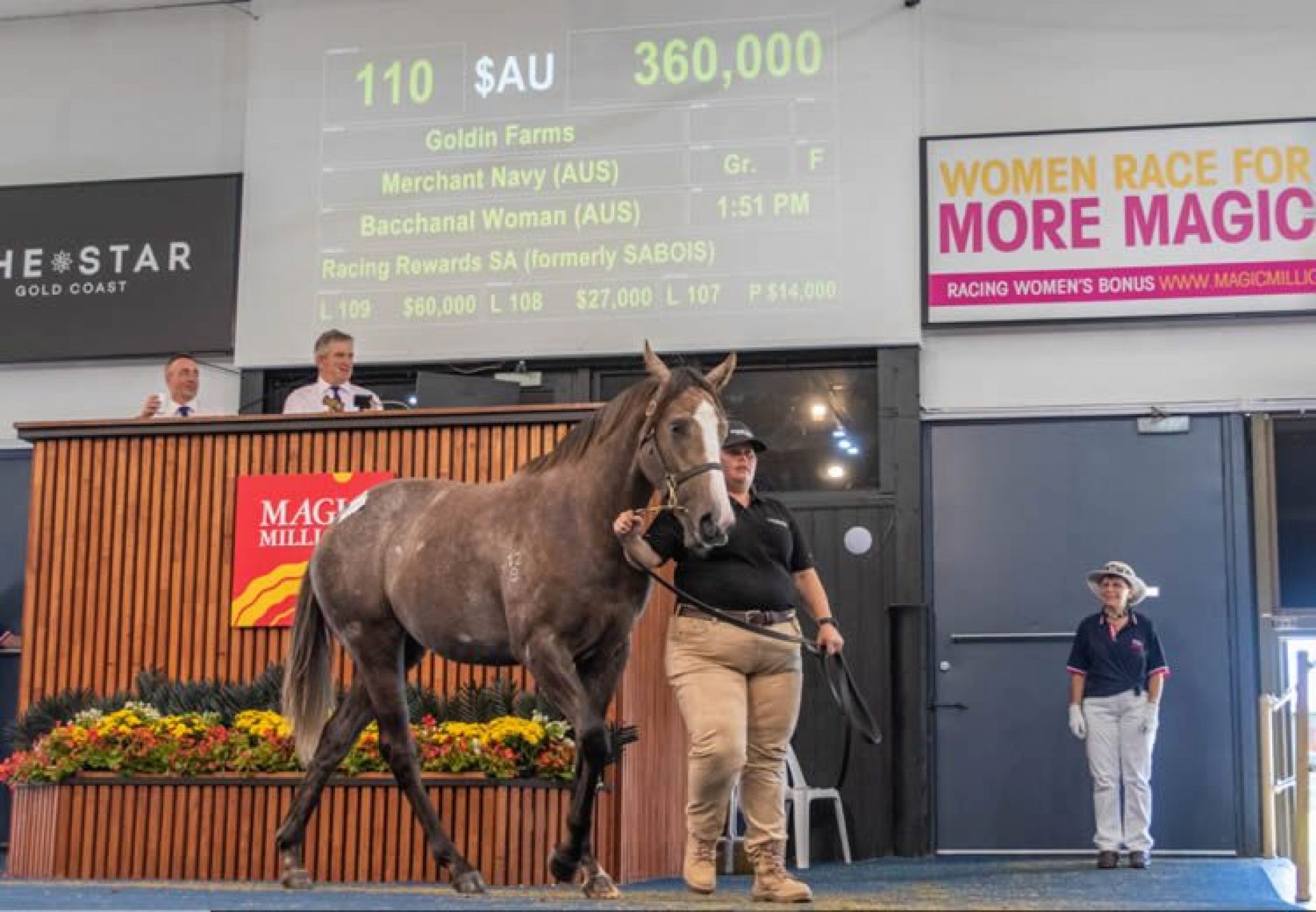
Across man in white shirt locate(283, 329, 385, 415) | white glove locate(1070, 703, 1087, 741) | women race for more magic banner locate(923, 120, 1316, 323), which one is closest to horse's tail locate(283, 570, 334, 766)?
man in white shirt locate(283, 329, 385, 415)

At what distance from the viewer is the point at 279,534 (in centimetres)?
780

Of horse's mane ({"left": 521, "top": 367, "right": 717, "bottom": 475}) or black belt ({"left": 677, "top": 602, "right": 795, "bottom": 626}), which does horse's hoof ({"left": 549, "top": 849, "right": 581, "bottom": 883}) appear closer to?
black belt ({"left": 677, "top": 602, "right": 795, "bottom": 626})

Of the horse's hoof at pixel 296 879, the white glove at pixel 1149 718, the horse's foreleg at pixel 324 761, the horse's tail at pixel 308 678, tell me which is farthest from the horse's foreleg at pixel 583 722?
the white glove at pixel 1149 718

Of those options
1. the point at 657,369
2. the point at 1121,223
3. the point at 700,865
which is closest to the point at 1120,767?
the point at 1121,223

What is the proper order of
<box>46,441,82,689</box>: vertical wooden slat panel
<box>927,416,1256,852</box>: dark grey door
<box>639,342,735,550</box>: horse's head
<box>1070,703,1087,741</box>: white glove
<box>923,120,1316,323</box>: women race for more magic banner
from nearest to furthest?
<box>639,342,735,550</box>: horse's head < <box>46,441,82,689</box>: vertical wooden slat panel < <box>1070,703,1087,741</box>: white glove < <box>927,416,1256,852</box>: dark grey door < <box>923,120,1316,323</box>: women race for more magic banner

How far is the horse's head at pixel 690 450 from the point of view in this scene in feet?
17.2

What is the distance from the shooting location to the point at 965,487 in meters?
10.6

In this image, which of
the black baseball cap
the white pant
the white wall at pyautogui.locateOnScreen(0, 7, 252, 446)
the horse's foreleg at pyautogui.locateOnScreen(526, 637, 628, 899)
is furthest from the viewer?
the white wall at pyautogui.locateOnScreen(0, 7, 252, 446)

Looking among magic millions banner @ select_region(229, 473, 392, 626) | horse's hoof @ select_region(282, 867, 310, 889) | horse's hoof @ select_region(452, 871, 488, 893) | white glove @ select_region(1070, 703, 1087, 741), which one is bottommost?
horse's hoof @ select_region(282, 867, 310, 889)

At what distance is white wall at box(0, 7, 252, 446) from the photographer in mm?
11656

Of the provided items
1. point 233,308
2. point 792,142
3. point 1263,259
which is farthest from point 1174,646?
point 233,308

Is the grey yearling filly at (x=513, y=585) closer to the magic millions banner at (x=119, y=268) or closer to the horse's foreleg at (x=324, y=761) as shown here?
the horse's foreleg at (x=324, y=761)

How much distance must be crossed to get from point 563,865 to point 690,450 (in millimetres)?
1502

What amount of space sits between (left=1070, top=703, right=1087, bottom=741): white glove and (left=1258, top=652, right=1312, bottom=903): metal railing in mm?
963
